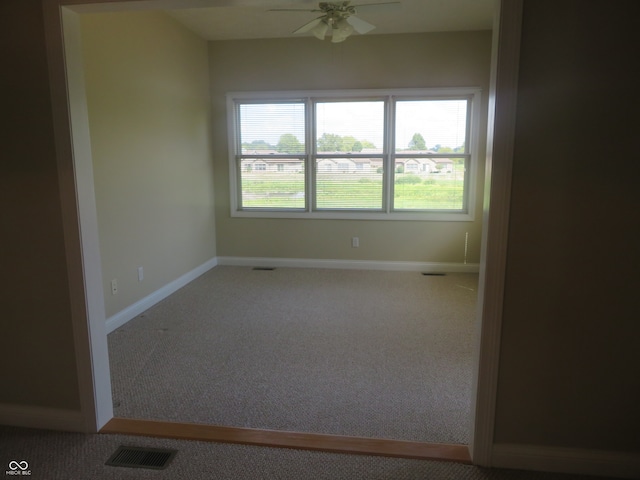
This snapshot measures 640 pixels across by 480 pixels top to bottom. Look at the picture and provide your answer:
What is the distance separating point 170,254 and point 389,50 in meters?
3.49

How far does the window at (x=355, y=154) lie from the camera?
4984 millimetres

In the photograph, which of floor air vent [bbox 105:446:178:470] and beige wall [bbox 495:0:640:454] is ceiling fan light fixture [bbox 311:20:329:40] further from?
floor air vent [bbox 105:446:178:470]

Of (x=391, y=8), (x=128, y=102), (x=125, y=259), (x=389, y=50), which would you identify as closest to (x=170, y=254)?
(x=125, y=259)

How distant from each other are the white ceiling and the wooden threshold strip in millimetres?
3511

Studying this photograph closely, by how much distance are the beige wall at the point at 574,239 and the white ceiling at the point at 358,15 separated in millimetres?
2561

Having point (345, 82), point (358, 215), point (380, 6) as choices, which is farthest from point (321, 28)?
point (358, 215)

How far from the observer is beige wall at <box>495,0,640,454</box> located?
151 cm

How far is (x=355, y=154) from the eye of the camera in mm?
5176

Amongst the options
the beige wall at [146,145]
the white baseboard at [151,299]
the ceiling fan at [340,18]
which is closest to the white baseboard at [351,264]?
the white baseboard at [151,299]

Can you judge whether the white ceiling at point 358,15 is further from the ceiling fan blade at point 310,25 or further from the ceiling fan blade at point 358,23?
the ceiling fan blade at point 310,25

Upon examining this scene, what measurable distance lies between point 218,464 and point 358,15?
4.10 m

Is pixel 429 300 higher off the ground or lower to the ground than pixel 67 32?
lower

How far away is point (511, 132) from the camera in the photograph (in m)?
1.57

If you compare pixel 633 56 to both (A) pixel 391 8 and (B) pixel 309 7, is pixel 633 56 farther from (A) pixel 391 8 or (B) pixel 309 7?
(B) pixel 309 7
